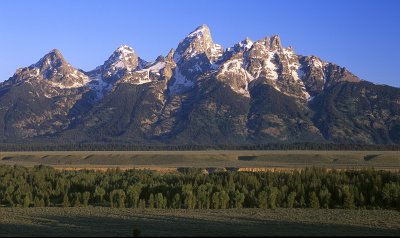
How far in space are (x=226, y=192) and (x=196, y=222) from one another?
1895cm

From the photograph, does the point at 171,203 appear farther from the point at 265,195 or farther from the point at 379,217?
the point at 379,217

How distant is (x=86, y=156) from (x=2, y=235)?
151 metres

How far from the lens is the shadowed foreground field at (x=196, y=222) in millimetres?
48562

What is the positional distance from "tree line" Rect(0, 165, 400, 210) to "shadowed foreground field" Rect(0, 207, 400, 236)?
3.96 m

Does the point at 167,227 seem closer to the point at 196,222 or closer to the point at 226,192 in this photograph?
the point at 196,222

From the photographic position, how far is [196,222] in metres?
57.1

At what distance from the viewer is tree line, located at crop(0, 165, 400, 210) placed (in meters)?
73.1

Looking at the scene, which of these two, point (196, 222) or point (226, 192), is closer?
point (196, 222)

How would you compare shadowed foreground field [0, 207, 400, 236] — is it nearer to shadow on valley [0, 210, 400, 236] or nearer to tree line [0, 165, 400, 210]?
shadow on valley [0, 210, 400, 236]

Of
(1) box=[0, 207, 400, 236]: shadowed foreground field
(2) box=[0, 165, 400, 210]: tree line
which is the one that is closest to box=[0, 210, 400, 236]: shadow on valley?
(1) box=[0, 207, 400, 236]: shadowed foreground field

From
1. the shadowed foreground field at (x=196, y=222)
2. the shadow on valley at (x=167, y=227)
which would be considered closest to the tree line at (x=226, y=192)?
the shadowed foreground field at (x=196, y=222)

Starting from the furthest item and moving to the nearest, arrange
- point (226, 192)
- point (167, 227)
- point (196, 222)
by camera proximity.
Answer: point (226, 192) → point (196, 222) → point (167, 227)

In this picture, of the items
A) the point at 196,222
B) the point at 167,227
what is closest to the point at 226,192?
the point at 196,222

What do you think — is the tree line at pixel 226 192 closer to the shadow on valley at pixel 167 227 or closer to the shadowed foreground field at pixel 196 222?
the shadowed foreground field at pixel 196 222
